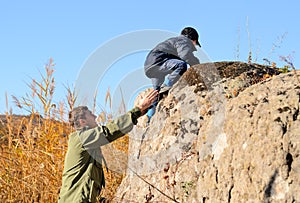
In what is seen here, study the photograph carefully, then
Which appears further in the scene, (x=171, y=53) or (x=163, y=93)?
(x=171, y=53)

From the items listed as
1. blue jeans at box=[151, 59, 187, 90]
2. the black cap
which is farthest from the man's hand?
the black cap

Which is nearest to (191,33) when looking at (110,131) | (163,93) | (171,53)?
(171,53)

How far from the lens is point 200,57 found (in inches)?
212

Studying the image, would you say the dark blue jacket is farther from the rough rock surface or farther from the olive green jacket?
the olive green jacket

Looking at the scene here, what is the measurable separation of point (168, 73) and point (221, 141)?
81.8 inches

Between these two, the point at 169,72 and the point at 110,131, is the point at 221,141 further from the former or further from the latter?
the point at 169,72

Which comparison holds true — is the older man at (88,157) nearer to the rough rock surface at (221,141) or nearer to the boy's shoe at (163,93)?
the boy's shoe at (163,93)

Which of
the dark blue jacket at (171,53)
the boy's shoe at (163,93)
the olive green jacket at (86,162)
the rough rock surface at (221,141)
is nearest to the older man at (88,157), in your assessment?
the olive green jacket at (86,162)

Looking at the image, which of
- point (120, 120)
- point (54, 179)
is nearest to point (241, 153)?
point (120, 120)

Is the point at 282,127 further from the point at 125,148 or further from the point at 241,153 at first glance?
the point at 125,148

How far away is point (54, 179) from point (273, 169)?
3.18 meters

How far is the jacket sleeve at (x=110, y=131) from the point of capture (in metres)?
3.97

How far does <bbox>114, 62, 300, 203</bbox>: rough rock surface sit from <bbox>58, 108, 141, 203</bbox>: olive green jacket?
0.37 m

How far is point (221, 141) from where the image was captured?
3.28 meters
